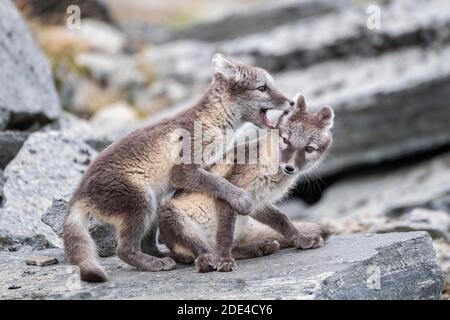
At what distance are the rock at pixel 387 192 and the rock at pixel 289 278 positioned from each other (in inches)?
200

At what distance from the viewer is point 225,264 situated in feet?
22.2

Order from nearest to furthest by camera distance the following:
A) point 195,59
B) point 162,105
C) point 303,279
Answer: point 303,279, point 162,105, point 195,59

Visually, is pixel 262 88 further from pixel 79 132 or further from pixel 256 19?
pixel 256 19

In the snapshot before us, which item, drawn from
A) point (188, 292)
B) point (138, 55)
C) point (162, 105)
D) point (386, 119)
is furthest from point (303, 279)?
point (138, 55)

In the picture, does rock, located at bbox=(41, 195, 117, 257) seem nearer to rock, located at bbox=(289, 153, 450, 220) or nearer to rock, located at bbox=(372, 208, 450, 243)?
rock, located at bbox=(372, 208, 450, 243)

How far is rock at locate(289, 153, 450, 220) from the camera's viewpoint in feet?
40.2

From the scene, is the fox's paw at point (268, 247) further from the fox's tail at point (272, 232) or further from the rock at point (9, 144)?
the rock at point (9, 144)

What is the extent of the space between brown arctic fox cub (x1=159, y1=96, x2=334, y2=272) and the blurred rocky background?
102cm

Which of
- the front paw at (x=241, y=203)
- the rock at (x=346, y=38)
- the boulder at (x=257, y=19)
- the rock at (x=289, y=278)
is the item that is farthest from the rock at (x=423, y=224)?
the boulder at (x=257, y=19)

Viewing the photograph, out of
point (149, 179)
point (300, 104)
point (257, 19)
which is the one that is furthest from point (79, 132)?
point (257, 19)

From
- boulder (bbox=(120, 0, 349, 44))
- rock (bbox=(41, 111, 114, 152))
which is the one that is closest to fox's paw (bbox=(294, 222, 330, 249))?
rock (bbox=(41, 111, 114, 152))

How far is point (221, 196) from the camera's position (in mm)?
7102
